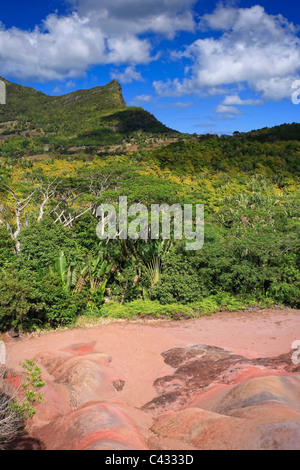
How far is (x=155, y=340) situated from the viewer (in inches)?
387

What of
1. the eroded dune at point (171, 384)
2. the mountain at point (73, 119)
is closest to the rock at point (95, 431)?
the eroded dune at point (171, 384)

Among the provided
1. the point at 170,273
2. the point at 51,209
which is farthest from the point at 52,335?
the point at 51,209

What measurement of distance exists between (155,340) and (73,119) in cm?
8517

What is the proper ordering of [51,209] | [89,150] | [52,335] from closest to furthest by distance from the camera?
[52,335] → [51,209] → [89,150]

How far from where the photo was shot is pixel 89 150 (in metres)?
58.5

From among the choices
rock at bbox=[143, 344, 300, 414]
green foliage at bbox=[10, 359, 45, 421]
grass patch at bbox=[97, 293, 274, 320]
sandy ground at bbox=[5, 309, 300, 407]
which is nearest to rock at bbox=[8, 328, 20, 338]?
sandy ground at bbox=[5, 309, 300, 407]

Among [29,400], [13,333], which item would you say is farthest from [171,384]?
[13,333]

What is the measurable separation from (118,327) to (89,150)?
51.5m

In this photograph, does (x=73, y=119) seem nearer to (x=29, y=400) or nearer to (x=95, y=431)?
(x=29, y=400)

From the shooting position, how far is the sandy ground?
7.89 metres

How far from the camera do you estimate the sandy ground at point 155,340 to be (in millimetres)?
7891

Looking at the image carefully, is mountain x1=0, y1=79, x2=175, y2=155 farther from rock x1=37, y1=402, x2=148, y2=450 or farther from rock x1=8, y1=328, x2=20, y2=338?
rock x1=37, y1=402, x2=148, y2=450

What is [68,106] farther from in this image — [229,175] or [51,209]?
[51,209]
